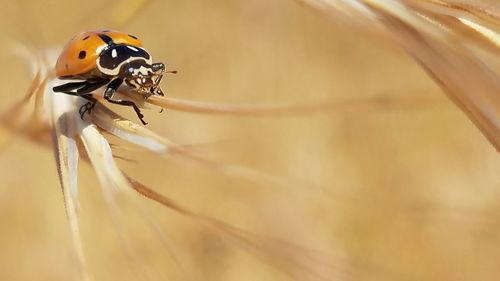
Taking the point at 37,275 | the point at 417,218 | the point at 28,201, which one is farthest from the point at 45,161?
the point at 417,218

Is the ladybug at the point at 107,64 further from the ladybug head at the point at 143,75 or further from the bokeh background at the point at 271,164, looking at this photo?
the bokeh background at the point at 271,164

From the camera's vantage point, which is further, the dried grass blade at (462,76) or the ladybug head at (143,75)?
the ladybug head at (143,75)

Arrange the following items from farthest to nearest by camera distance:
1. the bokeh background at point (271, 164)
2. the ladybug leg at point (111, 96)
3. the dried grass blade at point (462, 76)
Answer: the bokeh background at point (271, 164) < the ladybug leg at point (111, 96) < the dried grass blade at point (462, 76)

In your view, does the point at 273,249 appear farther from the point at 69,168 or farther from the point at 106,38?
the point at 106,38

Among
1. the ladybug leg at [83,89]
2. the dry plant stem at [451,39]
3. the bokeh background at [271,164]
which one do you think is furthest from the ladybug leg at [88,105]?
the bokeh background at [271,164]

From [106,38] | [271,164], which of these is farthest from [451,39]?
[271,164]

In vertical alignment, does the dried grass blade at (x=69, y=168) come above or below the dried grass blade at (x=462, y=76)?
below

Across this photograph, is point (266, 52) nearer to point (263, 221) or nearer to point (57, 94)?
point (263, 221)
